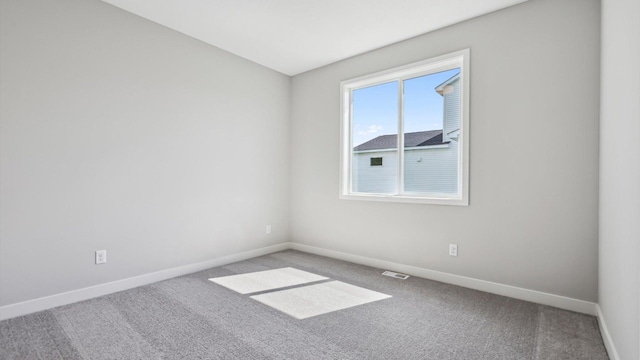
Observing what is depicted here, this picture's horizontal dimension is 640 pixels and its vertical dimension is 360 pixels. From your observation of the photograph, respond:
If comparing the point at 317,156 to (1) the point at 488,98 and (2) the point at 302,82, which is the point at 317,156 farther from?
(1) the point at 488,98

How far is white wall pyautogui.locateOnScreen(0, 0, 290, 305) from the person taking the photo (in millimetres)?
2287

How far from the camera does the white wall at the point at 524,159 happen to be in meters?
2.39

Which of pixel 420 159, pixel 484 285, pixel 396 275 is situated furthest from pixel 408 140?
pixel 484 285

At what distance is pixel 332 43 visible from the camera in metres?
3.47

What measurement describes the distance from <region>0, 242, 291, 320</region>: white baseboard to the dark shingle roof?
2.21m

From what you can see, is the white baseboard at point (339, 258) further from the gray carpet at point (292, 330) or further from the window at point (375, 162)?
the window at point (375, 162)

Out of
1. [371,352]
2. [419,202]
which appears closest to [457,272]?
[419,202]

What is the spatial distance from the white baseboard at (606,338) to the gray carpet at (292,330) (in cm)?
4

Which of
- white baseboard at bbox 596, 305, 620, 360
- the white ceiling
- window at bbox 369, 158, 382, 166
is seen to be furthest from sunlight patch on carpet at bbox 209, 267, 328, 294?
the white ceiling

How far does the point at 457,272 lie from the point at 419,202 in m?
0.81

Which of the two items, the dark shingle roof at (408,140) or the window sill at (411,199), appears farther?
the dark shingle roof at (408,140)

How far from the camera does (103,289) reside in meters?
2.69

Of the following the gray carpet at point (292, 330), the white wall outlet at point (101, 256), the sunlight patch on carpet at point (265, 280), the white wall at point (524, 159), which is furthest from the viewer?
the sunlight patch on carpet at point (265, 280)

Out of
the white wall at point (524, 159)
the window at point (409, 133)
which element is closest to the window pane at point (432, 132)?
the window at point (409, 133)
